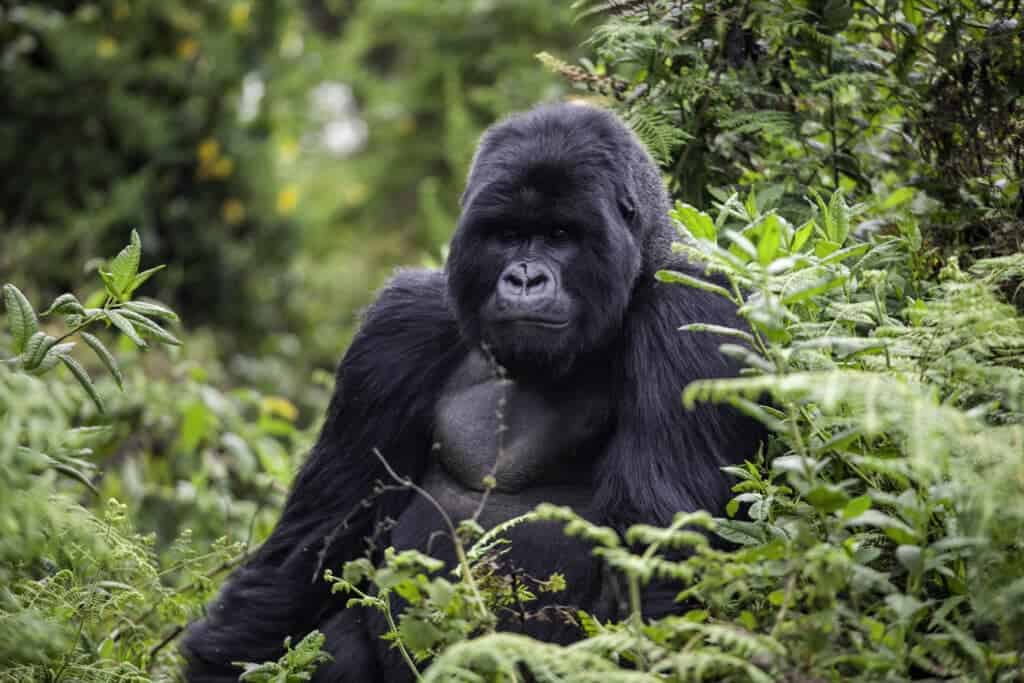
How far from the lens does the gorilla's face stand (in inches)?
125

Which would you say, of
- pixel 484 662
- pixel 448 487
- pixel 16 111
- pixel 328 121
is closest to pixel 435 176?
pixel 328 121

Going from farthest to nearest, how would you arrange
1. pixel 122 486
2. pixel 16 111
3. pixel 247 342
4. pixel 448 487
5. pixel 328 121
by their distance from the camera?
pixel 328 121, pixel 247 342, pixel 16 111, pixel 122 486, pixel 448 487

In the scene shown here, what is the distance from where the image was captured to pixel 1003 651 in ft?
6.90

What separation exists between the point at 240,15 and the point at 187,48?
1.60 feet

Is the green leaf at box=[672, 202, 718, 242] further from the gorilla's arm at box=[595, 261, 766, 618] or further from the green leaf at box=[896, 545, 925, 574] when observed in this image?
the green leaf at box=[896, 545, 925, 574]

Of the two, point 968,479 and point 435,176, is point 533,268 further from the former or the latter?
point 435,176

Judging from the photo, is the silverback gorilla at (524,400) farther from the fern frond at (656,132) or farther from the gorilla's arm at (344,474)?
the fern frond at (656,132)

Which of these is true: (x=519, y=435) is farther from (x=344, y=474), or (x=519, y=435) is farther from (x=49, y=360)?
(x=49, y=360)

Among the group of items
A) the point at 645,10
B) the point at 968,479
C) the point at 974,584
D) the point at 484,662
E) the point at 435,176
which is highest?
the point at 645,10

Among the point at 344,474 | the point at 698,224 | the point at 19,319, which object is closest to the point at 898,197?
the point at 698,224

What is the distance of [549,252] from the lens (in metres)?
3.21

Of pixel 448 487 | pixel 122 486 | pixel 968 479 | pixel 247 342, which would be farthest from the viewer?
pixel 247 342

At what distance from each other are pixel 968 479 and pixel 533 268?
144 cm

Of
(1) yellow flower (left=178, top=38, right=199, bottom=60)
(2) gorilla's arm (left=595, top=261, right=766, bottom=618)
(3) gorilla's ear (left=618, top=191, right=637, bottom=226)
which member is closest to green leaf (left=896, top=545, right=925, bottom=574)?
(2) gorilla's arm (left=595, top=261, right=766, bottom=618)
